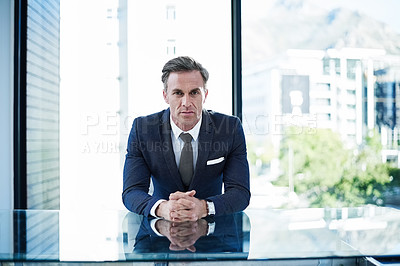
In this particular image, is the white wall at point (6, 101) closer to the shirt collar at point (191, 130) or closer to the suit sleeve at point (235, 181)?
the shirt collar at point (191, 130)

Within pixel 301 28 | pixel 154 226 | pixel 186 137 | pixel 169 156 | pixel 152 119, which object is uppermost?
pixel 301 28

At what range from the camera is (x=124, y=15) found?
11.1ft

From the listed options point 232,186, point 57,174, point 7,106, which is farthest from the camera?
point 57,174

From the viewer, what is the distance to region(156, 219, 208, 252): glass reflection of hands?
1054 millimetres

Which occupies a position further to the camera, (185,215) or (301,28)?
(301,28)

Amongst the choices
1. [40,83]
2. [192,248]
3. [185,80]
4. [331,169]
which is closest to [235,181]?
[185,80]

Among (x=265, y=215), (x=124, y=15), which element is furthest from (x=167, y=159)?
(x=124, y=15)

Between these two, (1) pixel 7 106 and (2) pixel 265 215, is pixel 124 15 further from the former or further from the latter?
(2) pixel 265 215

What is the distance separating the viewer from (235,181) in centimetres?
195

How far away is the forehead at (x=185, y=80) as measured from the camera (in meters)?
1.94

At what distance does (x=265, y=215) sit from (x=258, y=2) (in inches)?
95.5

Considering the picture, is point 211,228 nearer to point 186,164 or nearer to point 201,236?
point 201,236

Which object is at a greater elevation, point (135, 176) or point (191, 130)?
point (191, 130)

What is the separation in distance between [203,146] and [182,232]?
0.83 m
